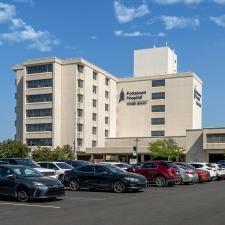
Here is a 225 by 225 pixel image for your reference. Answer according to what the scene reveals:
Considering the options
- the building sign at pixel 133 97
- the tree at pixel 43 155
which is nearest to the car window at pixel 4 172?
the tree at pixel 43 155

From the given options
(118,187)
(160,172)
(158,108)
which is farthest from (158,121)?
(118,187)

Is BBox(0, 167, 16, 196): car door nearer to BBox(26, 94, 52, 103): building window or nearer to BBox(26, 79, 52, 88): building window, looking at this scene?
BBox(26, 94, 52, 103): building window

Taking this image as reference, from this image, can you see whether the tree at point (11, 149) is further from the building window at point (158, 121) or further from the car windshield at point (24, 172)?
the car windshield at point (24, 172)

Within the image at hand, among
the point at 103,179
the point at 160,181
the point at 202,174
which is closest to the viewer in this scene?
the point at 103,179

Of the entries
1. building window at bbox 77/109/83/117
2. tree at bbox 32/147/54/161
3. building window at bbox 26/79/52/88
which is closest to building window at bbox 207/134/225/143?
building window at bbox 77/109/83/117

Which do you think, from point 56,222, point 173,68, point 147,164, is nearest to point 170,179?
point 147,164

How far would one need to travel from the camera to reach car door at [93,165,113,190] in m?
23.1

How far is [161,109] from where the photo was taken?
102312 mm

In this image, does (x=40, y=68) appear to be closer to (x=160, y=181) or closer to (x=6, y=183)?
(x=160, y=181)

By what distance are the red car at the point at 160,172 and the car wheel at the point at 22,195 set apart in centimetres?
1128

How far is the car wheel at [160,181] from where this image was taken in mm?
27656

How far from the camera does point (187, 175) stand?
30.8m

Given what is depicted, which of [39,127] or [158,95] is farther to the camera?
[158,95]

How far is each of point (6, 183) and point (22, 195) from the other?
0.87 metres
